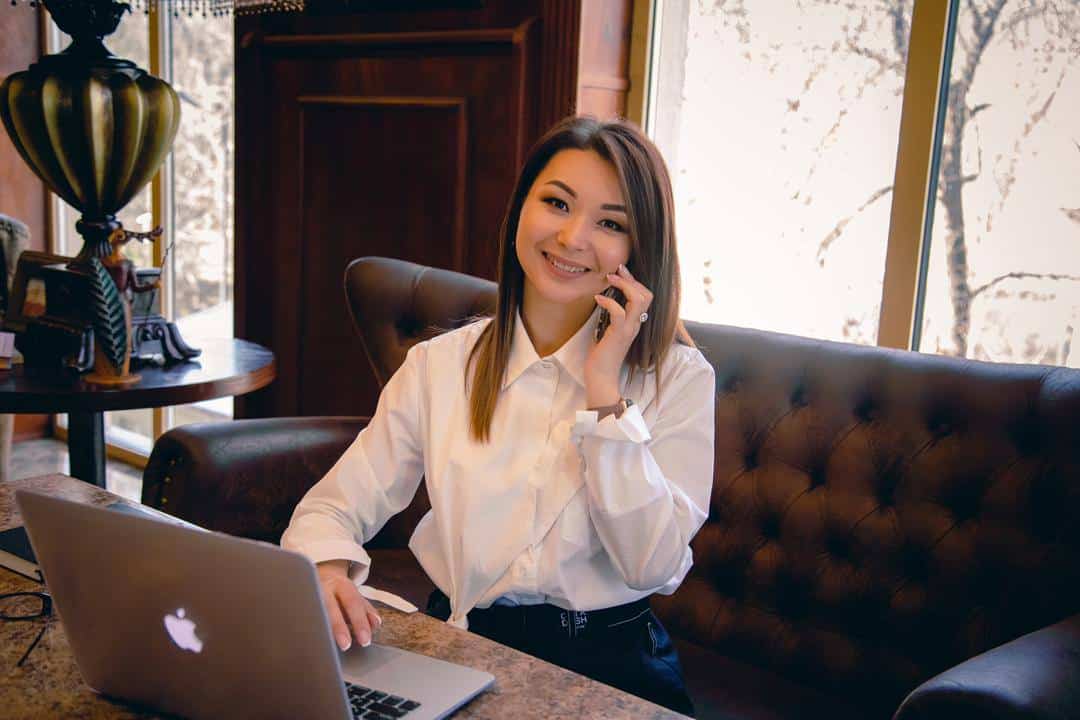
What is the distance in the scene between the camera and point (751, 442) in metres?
1.81

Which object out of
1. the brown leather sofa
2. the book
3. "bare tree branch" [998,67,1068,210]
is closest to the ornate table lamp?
the brown leather sofa

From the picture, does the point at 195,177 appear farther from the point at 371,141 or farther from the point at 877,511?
the point at 877,511

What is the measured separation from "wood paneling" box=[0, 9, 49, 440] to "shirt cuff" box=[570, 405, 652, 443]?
353 centimetres

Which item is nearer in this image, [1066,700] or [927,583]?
[1066,700]

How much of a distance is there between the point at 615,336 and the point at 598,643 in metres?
0.41

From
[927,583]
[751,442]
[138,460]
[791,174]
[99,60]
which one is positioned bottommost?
[138,460]

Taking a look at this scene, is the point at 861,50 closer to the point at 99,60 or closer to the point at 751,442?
the point at 751,442

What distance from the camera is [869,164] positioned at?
2.22m

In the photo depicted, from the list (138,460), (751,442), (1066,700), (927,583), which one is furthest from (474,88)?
(138,460)

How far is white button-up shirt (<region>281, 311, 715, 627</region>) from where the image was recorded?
4.30 feet

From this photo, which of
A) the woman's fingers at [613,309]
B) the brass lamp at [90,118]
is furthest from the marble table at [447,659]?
the brass lamp at [90,118]

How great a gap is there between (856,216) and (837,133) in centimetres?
19

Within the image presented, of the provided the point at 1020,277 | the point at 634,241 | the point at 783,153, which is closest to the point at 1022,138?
the point at 1020,277

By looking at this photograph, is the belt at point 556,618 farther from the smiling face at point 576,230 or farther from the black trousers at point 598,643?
the smiling face at point 576,230
